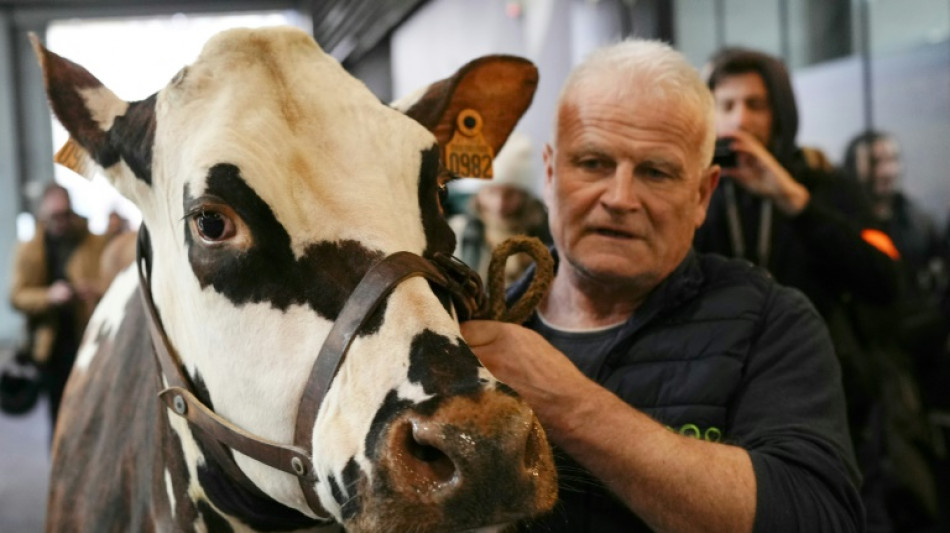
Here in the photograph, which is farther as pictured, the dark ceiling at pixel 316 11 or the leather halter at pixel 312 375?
the dark ceiling at pixel 316 11

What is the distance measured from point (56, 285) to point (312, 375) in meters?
4.89

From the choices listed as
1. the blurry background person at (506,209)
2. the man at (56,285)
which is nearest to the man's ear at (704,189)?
the blurry background person at (506,209)

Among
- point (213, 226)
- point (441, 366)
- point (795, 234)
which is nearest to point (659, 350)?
point (441, 366)

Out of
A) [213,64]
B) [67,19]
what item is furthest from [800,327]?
[67,19]

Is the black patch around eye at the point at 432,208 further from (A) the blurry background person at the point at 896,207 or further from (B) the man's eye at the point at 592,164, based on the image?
(A) the blurry background person at the point at 896,207

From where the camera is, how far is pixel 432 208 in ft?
4.84

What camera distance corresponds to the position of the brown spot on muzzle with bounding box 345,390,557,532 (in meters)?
1.08

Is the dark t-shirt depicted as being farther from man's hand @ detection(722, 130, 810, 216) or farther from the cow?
man's hand @ detection(722, 130, 810, 216)

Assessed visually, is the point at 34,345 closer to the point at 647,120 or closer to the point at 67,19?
the point at 647,120

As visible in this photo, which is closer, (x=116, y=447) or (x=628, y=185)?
(x=628, y=185)

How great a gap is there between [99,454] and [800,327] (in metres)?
1.52

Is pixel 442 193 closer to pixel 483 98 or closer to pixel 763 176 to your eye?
pixel 483 98

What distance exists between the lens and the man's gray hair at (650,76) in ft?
5.74

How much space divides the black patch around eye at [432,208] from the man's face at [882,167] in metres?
3.25
